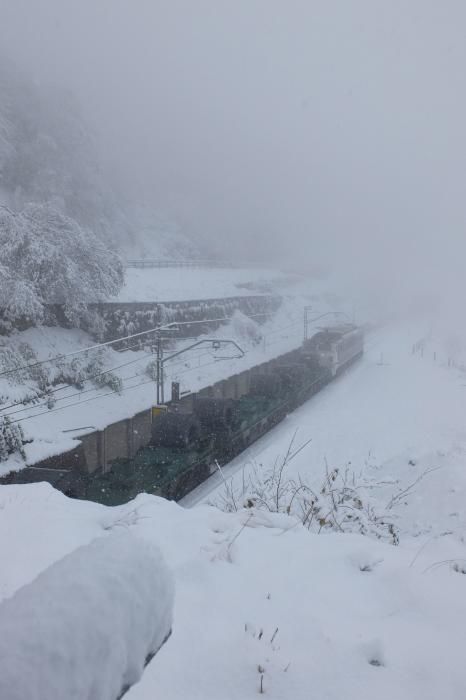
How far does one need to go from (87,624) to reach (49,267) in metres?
22.4

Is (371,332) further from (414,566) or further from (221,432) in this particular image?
(414,566)

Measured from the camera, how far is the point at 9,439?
1503 centimetres

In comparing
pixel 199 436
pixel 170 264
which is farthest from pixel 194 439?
pixel 170 264

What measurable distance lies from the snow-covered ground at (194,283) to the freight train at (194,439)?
9.48 m

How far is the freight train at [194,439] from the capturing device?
39.4 ft

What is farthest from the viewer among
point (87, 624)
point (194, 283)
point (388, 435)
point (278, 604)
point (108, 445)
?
point (194, 283)

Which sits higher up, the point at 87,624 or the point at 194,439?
the point at 87,624

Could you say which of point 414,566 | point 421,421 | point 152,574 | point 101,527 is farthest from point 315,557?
point 421,421

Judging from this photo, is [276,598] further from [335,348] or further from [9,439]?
[335,348]

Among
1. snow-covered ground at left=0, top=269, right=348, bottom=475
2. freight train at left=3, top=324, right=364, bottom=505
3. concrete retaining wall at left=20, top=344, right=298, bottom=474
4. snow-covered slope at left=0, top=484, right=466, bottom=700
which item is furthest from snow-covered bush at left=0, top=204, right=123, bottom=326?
snow-covered slope at left=0, top=484, right=466, bottom=700

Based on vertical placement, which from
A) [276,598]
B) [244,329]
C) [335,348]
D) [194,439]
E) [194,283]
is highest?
[194,283]

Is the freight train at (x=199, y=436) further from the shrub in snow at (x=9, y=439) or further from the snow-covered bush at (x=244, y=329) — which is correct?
the snow-covered bush at (x=244, y=329)

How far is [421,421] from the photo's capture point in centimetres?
2319

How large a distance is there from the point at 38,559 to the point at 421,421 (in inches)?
846
